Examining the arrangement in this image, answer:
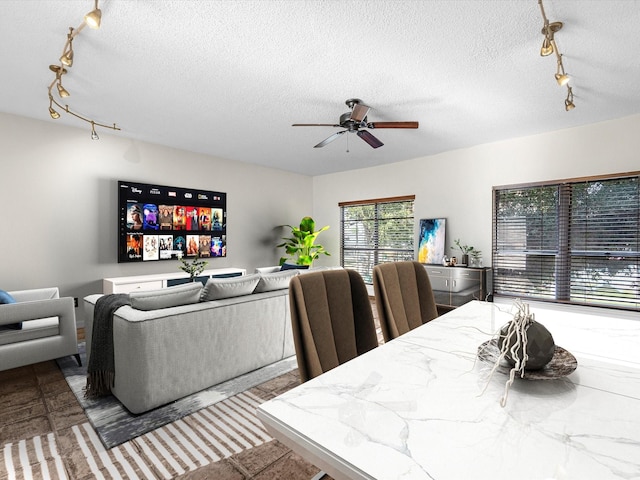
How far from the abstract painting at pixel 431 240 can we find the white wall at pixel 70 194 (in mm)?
3482

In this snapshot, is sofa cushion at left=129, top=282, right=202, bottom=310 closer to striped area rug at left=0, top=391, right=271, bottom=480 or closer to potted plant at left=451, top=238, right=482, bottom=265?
striped area rug at left=0, top=391, right=271, bottom=480

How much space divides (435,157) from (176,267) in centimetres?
455

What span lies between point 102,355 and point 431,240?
15.4 feet

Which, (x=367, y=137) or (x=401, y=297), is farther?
(x=367, y=137)

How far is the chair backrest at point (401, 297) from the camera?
5.84 feet

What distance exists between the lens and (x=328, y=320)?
1475mm

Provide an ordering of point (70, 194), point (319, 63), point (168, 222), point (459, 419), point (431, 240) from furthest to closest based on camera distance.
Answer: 1. point (431, 240)
2. point (168, 222)
3. point (70, 194)
4. point (319, 63)
5. point (459, 419)

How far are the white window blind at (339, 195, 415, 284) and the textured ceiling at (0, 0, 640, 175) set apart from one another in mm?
2011

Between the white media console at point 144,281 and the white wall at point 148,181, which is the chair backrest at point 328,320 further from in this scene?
the white wall at point 148,181

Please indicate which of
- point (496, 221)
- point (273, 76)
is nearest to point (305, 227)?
point (496, 221)

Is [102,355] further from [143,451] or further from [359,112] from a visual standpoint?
[359,112]

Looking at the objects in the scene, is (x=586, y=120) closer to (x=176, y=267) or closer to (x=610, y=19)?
(x=610, y=19)

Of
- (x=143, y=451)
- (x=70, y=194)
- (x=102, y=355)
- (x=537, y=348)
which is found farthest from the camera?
(x=70, y=194)

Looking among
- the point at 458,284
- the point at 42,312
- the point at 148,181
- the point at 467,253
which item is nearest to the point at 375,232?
the point at 467,253
